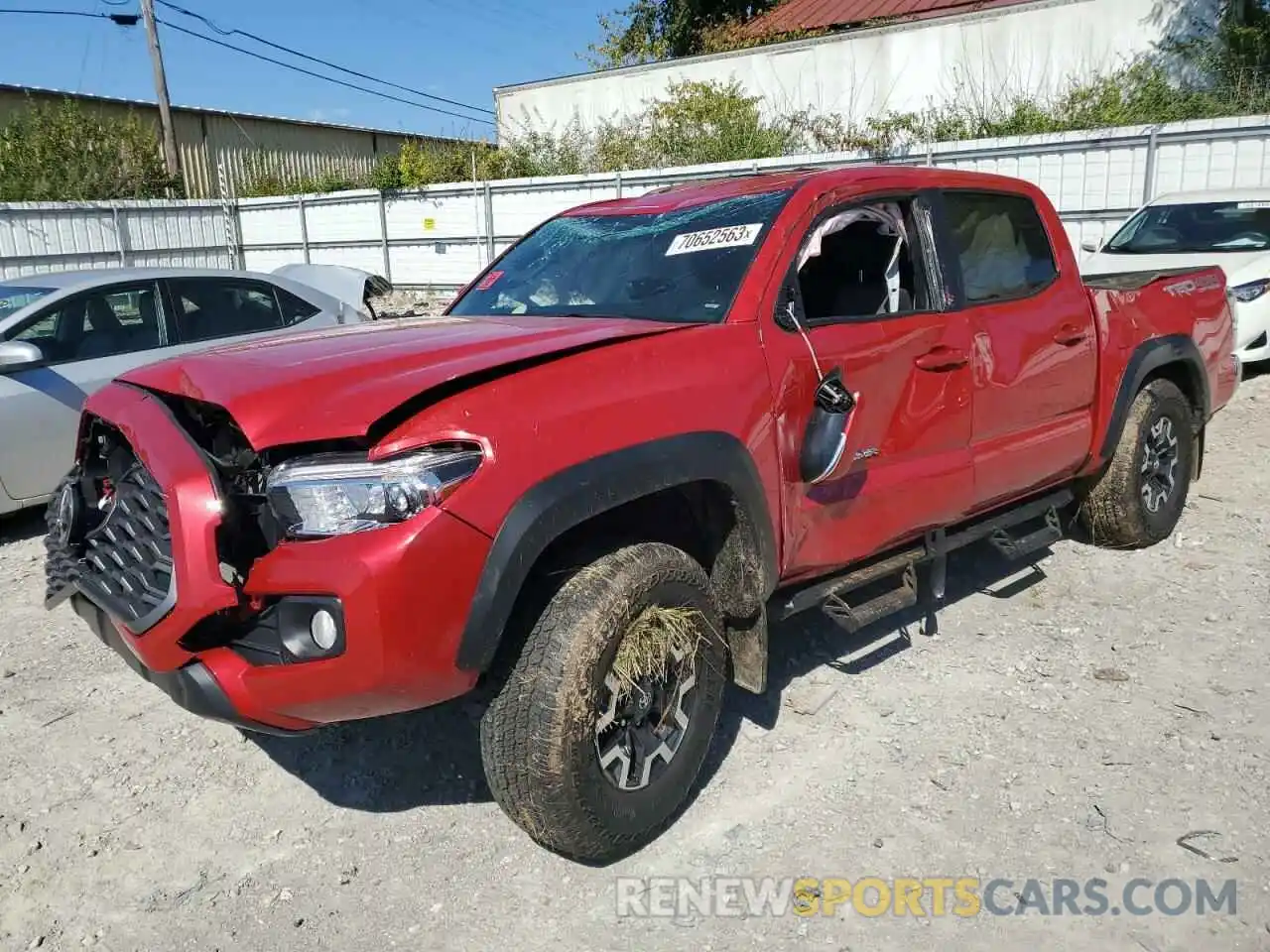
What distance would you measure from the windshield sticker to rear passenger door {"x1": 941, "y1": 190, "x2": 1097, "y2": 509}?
3.10 feet

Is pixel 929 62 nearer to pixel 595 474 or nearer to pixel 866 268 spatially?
pixel 866 268

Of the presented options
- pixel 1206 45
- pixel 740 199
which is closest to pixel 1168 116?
pixel 1206 45

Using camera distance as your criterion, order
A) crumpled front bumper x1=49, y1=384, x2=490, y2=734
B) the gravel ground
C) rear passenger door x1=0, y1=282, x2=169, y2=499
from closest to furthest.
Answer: crumpled front bumper x1=49, y1=384, x2=490, y2=734
the gravel ground
rear passenger door x1=0, y1=282, x2=169, y2=499

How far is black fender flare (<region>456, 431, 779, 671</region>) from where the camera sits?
95.7 inches

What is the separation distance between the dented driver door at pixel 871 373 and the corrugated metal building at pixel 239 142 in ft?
79.7

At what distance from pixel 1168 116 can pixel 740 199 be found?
13.6m

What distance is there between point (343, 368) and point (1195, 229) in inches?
387

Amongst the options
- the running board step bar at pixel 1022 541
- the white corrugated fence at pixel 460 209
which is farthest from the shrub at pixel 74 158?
the running board step bar at pixel 1022 541

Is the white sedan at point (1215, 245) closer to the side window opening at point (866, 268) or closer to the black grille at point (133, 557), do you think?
the side window opening at point (866, 268)

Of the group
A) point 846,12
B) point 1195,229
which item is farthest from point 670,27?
point 1195,229

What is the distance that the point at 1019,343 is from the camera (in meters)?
4.03

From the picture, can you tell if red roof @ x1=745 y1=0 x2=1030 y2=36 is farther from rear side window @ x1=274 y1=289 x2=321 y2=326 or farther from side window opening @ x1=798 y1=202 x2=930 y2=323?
side window opening @ x1=798 y1=202 x2=930 y2=323

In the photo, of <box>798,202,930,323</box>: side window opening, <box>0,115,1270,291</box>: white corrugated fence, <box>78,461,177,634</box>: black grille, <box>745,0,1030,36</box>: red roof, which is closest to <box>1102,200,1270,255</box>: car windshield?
<box>0,115,1270,291</box>: white corrugated fence

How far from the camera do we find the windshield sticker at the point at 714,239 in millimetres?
3430
